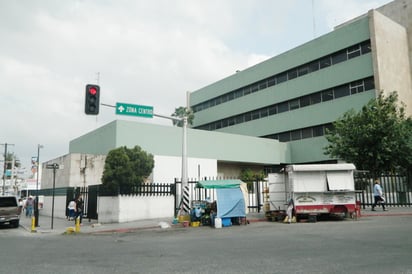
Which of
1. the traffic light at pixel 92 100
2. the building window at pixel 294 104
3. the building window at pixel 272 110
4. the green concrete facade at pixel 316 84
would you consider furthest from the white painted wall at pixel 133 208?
the building window at pixel 272 110

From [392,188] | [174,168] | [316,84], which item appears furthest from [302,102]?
[392,188]

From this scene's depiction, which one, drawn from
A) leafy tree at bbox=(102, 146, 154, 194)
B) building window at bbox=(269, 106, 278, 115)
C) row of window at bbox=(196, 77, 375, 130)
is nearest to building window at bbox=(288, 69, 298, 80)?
row of window at bbox=(196, 77, 375, 130)

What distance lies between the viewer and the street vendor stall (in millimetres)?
16688

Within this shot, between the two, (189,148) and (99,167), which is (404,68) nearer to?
(189,148)

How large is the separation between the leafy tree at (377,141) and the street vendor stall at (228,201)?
12.8 metres

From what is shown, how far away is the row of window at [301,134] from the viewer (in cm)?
3931

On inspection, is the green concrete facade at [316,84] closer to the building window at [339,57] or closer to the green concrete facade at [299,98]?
the building window at [339,57]

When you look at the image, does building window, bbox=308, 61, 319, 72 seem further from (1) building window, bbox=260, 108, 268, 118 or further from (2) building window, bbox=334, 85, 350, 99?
(1) building window, bbox=260, 108, 268, 118

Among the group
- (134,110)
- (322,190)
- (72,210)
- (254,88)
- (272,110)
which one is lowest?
(72,210)

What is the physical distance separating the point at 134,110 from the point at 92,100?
7.88ft

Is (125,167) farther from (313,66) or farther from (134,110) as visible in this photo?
(313,66)

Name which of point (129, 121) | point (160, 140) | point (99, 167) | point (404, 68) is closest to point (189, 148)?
point (160, 140)

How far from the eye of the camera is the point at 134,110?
17188 millimetres

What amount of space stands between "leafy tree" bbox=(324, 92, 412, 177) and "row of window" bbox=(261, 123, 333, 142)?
452 inches
